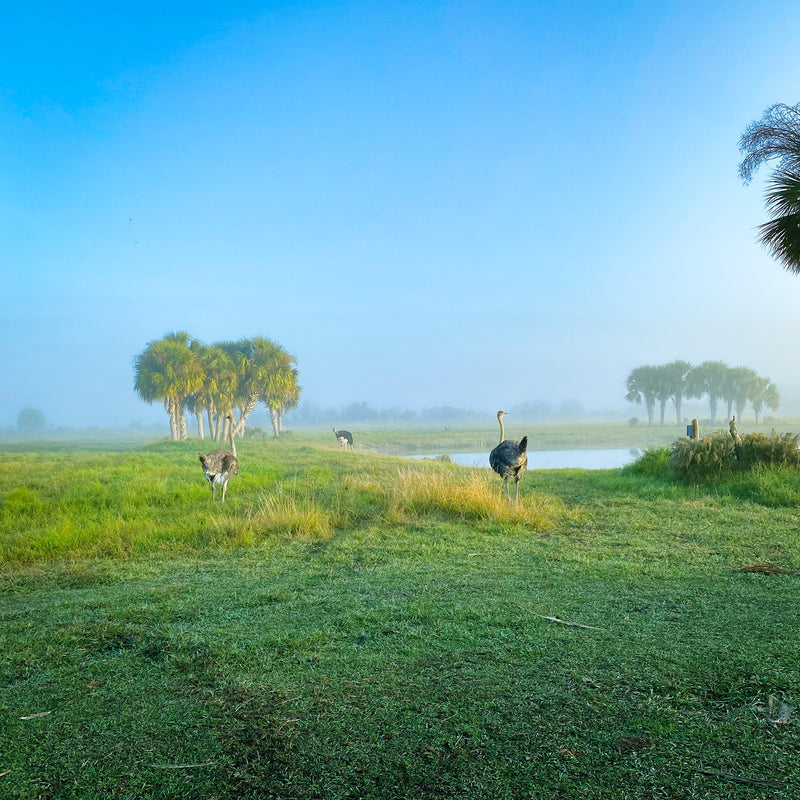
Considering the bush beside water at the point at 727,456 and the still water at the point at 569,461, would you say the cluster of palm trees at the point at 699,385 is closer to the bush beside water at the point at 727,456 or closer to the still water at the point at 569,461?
the still water at the point at 569,461

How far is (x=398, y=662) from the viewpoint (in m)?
3.47

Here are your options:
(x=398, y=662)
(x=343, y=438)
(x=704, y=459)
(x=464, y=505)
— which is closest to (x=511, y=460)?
(x=464, y=505)

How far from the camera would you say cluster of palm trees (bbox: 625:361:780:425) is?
69688 mm

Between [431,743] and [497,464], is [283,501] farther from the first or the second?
[431,743]

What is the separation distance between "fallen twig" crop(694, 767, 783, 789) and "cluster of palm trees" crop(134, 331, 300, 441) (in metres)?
39.3

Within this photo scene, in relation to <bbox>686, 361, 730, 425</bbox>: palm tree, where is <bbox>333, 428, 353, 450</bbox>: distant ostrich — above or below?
below

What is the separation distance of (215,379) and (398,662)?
133 feet

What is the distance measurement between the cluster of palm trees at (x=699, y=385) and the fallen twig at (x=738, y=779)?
7448 cm

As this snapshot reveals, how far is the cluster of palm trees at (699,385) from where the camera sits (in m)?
69.7

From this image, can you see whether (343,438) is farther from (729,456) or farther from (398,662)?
(398,662)

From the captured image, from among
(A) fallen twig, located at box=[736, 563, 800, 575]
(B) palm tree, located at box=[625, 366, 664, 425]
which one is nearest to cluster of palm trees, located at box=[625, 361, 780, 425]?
(B) palm tree, located at box=[625, 366, 664, 425]

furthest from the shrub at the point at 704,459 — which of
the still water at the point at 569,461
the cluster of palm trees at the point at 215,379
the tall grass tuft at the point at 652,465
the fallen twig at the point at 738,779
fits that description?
the cluster of palm trees at the point at 215,379

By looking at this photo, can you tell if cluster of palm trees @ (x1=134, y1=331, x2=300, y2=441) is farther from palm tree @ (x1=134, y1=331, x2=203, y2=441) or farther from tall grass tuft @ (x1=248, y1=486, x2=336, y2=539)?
tall grass tuft @ (x1=248, y1=486, x2=336, y2=539)

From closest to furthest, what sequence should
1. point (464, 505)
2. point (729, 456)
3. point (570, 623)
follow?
point (570, 623), point (464, 505), point (729, 456)
